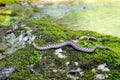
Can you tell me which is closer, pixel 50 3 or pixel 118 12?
pixel 118 12

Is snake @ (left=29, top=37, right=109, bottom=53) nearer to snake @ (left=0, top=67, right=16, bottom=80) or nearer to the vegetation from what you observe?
the vegetation

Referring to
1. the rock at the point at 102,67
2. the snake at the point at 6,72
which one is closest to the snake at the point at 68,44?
the rock at the point at 102,67

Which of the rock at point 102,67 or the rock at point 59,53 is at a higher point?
the rock at point 59,53

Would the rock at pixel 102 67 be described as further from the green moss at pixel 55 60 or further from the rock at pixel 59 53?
the rock at pixel 59 53

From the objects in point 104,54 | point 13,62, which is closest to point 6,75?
point 13,62

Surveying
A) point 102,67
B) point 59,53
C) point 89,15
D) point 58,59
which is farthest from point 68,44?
point 89,15

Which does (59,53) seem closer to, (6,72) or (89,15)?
(6,72)

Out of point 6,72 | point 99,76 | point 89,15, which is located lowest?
point 89,15

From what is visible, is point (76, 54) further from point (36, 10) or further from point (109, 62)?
point (36, 10)
